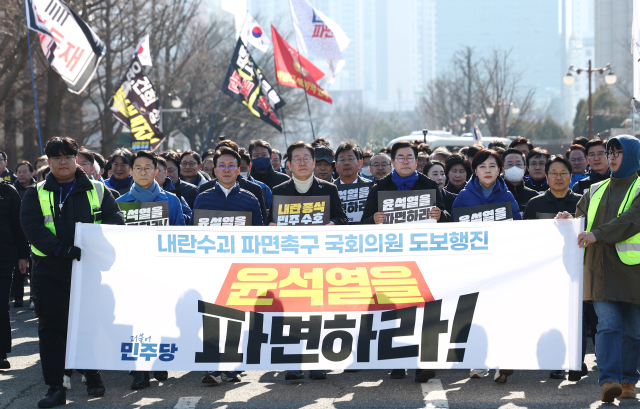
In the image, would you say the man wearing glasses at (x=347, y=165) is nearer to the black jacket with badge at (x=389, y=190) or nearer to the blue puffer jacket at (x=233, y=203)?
the black jacket with badge at (x=389, y=190)

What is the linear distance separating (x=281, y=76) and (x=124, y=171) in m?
7.50

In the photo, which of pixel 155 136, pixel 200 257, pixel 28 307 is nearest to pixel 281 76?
pixel 155 136

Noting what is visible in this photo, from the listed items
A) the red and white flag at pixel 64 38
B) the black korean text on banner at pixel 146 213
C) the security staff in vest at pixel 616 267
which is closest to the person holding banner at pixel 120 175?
the black korean text on banner at pixel 146 213

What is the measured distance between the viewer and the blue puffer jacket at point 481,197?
679 cm

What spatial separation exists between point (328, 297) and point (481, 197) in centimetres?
186

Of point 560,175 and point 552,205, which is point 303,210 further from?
point 560,175

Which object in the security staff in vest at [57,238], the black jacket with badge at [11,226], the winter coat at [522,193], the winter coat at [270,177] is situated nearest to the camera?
the security staff in vest at [57,238]

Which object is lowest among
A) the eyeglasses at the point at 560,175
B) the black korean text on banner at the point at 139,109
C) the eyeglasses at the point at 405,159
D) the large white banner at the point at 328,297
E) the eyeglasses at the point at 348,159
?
the large white banner at the point at 328,297

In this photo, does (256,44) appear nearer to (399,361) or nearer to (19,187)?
(19,187)

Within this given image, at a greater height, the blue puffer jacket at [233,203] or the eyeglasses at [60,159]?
the eyeglasses at [60,159]

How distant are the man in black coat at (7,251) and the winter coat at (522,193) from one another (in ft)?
16.9

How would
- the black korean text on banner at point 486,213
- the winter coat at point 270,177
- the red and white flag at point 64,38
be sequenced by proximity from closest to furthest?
the black korean text on banner at point 486,213, the winter coat at point 270,177, the red and white flag at point 64,38

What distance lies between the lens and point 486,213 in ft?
21.9

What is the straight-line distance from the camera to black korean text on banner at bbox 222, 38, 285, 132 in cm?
1569
